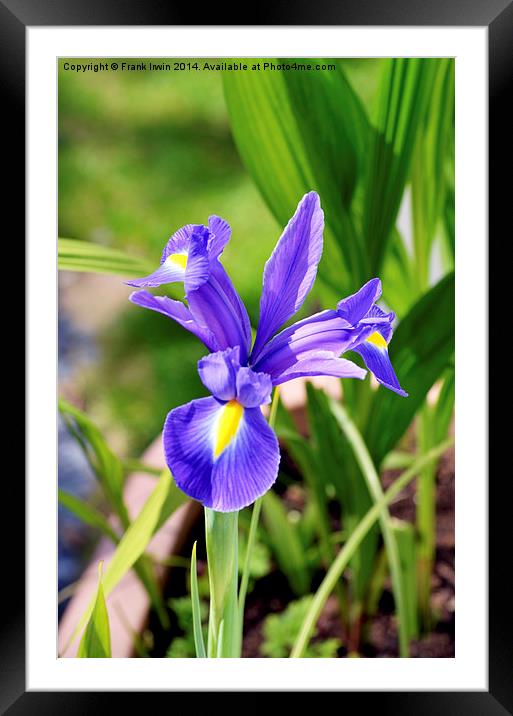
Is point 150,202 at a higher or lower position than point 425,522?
higher

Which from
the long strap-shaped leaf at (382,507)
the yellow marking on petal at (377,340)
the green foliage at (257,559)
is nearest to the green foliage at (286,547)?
the green foliage at (257,559)

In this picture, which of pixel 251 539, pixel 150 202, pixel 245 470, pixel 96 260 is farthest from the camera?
pixel 150 202

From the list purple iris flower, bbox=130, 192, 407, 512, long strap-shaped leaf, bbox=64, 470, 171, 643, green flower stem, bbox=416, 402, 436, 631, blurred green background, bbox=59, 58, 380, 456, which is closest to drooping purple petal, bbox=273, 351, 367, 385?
purple iris flower, bbox=130, 192, 407, 512

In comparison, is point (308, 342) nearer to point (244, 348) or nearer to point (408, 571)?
point (244, 348)

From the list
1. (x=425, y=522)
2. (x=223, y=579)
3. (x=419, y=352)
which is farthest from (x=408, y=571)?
(x=223, y=579)

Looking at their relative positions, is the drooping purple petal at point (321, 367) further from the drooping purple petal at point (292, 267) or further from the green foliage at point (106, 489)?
the green foliage at point (106, 489)
